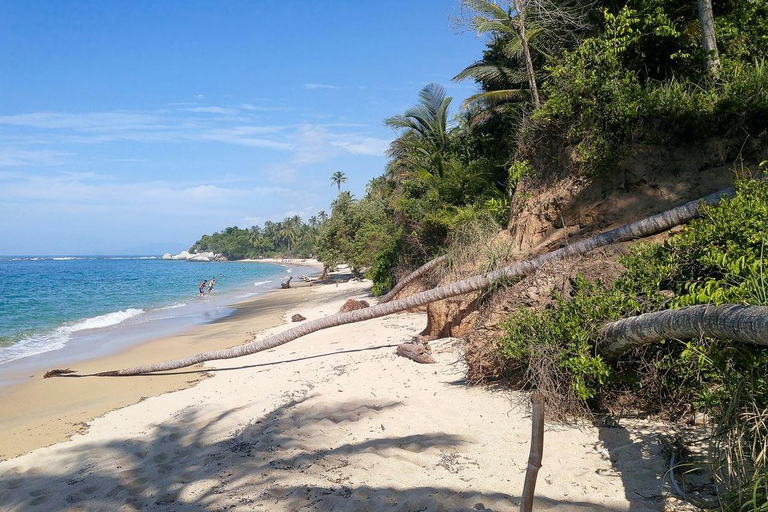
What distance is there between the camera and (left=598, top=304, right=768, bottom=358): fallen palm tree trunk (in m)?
2.76

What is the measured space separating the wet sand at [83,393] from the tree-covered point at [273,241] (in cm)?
8726

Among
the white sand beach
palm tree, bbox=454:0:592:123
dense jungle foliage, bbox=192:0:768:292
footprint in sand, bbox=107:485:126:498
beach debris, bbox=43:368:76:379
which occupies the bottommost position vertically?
beach debris, bbox=43:368:76:379

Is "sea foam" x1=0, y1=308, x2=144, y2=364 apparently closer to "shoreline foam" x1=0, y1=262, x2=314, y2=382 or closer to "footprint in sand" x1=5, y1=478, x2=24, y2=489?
"shoreline foam" x1=0, y1=262, x2=314, y2=382

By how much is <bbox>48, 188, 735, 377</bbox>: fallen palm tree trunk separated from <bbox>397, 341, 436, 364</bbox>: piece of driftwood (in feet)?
2.89

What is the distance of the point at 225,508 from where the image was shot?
3.80m

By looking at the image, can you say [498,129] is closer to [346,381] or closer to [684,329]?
[346,381]

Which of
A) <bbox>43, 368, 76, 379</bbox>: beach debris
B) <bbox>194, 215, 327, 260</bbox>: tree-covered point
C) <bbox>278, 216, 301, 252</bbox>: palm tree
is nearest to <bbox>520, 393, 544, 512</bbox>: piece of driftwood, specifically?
<bbox>43, 368, 76, 379</bbox>: beach debris

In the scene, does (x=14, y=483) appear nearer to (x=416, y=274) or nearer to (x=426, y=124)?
(x=416, y=274)

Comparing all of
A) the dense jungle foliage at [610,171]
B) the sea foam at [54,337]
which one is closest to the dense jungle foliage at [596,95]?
the dense jungle foliage at [610,171]

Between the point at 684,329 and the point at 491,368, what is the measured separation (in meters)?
2.71

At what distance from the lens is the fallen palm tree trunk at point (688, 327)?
2762mm

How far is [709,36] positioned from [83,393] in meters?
12.7

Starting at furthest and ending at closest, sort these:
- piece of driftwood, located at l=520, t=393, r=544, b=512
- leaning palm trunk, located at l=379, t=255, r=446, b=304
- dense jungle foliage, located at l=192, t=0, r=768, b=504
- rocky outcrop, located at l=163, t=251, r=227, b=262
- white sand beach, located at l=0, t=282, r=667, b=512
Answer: rocky outcrop, located at l=163, t=251, r=227, b=262 < leaning palm trunk, located at l=379, t=255, r=446, b=304 < white sand beach, located at l=0, t=282, r=667, b=512 < dense jungle foliage, located at l=192, t=0, r=768, b=504 < piece of driftwood, located at l=520, t=393, r=544, b=512

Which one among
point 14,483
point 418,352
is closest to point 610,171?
point 418,352
